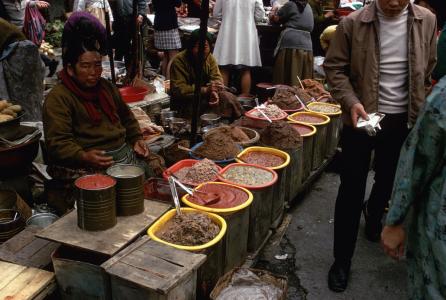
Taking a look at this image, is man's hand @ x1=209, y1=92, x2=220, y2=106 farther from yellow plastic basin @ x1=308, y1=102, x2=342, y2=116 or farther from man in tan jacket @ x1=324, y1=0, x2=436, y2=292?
man in tan jacket @ x1=324, y1=0, x2=436, y2=292

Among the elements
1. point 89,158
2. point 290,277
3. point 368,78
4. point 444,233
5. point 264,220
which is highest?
point 368,78

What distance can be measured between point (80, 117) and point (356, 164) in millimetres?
2158

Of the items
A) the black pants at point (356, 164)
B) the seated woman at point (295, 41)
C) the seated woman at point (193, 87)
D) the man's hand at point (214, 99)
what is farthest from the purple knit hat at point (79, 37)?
the seated woman at point (295, 41)

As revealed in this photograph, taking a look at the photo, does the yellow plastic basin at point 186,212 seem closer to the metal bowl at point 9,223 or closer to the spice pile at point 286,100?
the metal bowl at point 9,223

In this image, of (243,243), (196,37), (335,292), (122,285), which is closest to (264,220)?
(243,243)

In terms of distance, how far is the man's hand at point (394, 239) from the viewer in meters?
2.23

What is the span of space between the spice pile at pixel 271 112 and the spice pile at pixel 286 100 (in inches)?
10.6

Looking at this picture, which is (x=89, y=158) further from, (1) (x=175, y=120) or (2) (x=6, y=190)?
(1) (x=175, y=120)

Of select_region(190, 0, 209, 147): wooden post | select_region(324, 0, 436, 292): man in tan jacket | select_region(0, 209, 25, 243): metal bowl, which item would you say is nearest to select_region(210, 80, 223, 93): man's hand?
select_region(190, 0, 209, 147): wooden post

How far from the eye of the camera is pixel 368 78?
337 centimetres

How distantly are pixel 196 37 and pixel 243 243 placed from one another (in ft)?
10.1

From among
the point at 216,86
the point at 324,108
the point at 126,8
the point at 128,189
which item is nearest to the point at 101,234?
the point at 128,189

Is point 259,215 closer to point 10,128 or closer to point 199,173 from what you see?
point 199,173

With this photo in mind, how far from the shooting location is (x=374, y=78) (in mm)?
3367
